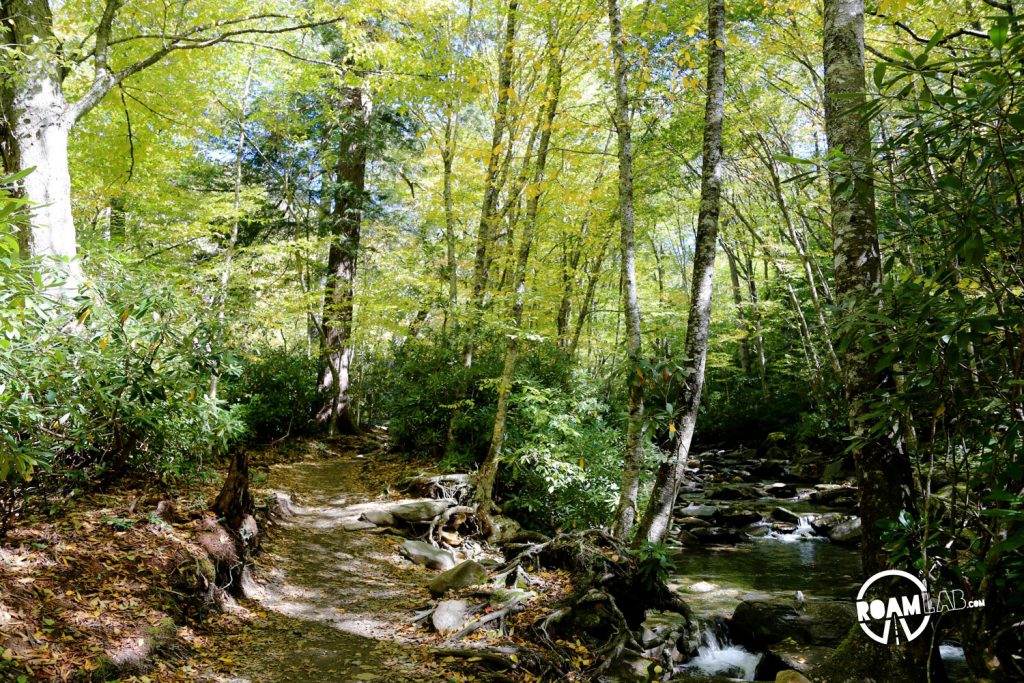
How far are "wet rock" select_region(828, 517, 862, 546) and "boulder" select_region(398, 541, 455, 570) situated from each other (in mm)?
7458

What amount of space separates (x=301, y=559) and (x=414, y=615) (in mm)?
1773

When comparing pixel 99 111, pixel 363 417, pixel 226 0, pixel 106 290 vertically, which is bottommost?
pixel 363 417

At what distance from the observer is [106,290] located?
14.6 feet

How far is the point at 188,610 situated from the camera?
14.5 ft

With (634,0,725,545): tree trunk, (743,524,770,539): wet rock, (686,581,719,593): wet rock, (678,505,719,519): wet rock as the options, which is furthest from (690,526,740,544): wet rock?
(634,0,725,545): tree trunk

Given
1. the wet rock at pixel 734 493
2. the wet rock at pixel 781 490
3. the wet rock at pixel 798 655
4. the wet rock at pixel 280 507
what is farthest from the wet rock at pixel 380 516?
the wet rock at pixel 781 490

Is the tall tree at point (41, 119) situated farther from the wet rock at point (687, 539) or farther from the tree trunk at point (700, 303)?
the wet rock at point (687, 539)

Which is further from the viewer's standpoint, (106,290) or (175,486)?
(175,486)

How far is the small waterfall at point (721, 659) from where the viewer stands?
539 centimetres

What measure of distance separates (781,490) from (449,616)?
12.3 metres

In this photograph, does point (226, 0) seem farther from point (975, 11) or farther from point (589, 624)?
point (975, 11)

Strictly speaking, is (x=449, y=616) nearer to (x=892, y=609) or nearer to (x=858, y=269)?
(x=892, y=609)

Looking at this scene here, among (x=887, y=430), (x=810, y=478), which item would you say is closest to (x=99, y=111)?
(x=887, y=430)

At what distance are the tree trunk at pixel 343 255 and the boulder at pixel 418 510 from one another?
207 inches
